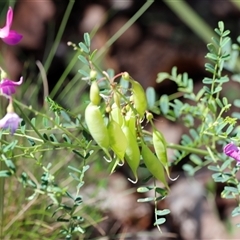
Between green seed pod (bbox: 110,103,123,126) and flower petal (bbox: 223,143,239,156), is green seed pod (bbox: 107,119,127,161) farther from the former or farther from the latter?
flower petal (bbox: 223,143,239,156)

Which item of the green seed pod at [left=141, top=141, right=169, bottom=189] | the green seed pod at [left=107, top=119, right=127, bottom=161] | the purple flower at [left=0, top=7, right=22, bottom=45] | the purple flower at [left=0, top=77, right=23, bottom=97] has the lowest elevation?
the green seed pod at [left=141, top=141, right=169, bottom=189]

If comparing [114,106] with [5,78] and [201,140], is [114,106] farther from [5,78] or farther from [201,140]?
[201,140]

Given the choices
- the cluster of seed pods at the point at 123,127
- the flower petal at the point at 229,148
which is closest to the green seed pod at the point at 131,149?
the cluster of seed pods at the point at 123,127

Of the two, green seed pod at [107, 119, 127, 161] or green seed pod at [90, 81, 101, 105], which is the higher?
green seed pod at [90, 81, 101, 105]

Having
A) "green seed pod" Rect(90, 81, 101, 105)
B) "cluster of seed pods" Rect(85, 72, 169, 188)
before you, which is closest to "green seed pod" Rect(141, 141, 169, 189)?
"cluster of seed pods" Rect(85, 72, 169, 188)

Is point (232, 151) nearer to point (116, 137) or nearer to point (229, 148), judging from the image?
point (229, 148)

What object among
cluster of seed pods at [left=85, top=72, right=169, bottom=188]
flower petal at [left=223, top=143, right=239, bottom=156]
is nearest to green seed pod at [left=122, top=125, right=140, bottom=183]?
cluster of seed pods at [left=85, top=72, right=169, bottom=188]

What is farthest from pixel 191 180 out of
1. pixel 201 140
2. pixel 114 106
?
pixel 114 106
